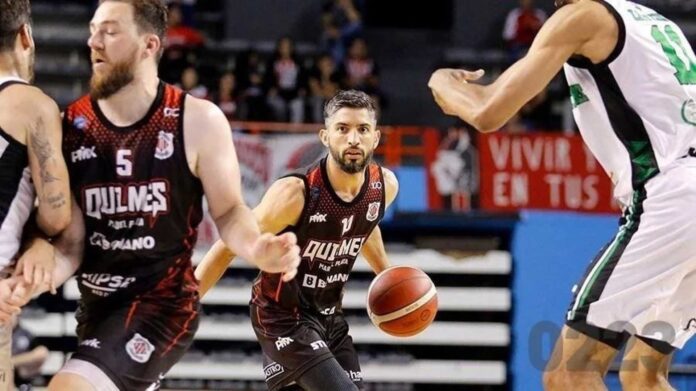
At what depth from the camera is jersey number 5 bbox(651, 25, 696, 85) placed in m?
4.59

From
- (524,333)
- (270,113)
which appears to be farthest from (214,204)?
(270,113)

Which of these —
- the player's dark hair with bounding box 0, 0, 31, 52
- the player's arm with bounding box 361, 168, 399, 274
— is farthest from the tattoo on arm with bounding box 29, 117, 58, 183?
the player's arm with bounding box 361, 168, 399, 274

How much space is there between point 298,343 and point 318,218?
673 mm

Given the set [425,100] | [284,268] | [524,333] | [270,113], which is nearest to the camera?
[284,268]

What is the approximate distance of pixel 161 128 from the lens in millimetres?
4344

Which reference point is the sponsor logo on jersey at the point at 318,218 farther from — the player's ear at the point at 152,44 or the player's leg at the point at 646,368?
the player's leg at the point at 646,368

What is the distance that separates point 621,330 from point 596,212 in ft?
22.9

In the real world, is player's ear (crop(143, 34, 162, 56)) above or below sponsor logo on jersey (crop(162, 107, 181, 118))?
above

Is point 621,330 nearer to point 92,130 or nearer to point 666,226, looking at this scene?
point 666,226

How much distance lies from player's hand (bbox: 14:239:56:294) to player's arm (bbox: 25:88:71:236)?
102 millimetres

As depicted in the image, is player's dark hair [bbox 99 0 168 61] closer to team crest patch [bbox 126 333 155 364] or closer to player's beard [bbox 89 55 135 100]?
player's beard [bbox 89 55 135 100]

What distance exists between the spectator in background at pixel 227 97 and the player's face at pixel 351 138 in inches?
277

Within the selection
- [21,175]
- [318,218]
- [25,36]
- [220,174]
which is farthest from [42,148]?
[318,218]

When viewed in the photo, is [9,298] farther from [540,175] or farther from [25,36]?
[540,175]
